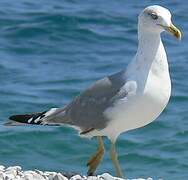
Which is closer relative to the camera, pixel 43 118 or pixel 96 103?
pixel 96 103

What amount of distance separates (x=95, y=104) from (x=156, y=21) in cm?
75

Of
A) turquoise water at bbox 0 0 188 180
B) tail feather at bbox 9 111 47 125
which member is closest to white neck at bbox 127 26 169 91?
tail feather at bbox 9 111 47 125

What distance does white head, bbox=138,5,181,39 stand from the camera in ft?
24.3

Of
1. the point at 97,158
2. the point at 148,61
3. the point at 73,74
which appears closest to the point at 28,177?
the point at 97,158

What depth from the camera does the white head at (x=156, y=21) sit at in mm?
7414

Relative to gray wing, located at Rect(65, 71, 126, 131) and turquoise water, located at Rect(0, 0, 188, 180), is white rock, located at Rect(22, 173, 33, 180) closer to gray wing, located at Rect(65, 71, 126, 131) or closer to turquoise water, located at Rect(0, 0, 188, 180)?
gray wing, located at Rect(65, 71, 126, 131)

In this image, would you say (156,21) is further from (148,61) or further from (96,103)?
(96,103)

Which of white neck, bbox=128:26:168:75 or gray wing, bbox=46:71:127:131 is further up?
white neck, bbox=128:26:168:75

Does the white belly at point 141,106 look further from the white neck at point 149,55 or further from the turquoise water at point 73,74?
the turquoise water at point 73,74

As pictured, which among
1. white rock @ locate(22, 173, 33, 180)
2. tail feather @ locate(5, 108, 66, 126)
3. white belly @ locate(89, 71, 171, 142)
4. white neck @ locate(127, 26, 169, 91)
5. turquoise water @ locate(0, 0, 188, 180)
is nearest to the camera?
white rock @ locate(22, 173, 33, 180)

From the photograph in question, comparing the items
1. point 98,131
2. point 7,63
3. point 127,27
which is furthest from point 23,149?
point 127,27

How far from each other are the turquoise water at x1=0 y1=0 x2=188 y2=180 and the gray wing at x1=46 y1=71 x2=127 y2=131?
230cm

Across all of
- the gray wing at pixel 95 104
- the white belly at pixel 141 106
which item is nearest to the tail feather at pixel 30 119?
the gray wing at pixel 95 104

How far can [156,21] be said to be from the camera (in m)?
7.45
